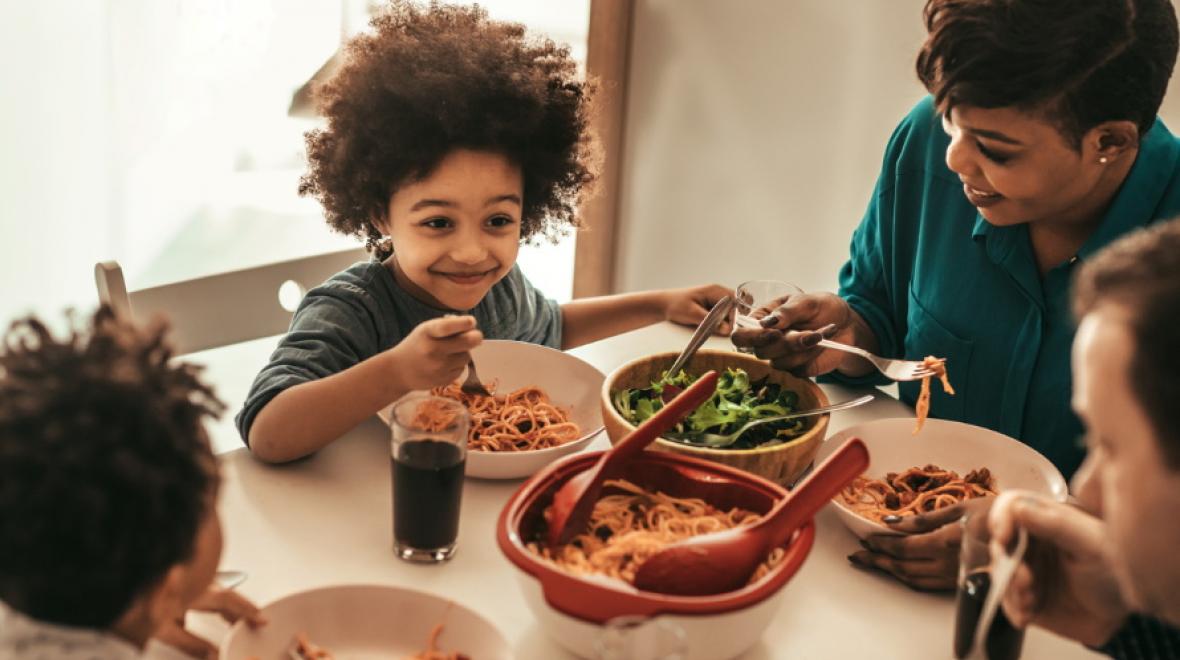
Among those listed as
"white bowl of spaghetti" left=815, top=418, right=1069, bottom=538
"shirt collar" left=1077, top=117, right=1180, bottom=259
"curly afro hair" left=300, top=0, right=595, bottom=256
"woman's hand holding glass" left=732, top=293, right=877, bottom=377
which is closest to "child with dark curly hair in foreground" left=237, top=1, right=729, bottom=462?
"curly afro hair" left=300, top=0, right=595, bottom=256

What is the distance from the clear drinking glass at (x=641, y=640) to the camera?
3.08ft

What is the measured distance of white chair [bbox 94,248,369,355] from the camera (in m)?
1.97

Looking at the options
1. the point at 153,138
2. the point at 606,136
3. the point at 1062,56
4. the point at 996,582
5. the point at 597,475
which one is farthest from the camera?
the point at 606,136

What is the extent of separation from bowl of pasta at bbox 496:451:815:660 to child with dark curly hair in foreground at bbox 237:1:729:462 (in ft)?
1.56

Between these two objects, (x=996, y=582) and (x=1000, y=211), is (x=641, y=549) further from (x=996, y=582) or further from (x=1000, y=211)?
(x=1000, y=211)

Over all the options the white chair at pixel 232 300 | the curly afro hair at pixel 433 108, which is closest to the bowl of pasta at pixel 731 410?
the curly afro hair at pixel 433 108

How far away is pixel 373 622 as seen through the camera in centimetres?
114

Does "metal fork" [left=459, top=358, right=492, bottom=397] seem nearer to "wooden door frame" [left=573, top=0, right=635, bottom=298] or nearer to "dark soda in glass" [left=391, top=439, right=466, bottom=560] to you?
"dark soda in glass" [left=391, top=439, right=466, bottom=560]

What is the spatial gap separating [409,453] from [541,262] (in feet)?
8.50

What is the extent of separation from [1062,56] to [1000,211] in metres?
0.27

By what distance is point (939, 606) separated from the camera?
49.8 inches

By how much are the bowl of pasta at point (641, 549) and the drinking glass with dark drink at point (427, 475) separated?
0.10m

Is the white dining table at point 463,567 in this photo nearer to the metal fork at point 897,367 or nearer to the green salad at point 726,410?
the green salad at point 726,410

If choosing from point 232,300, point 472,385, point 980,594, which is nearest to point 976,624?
point 980,594
